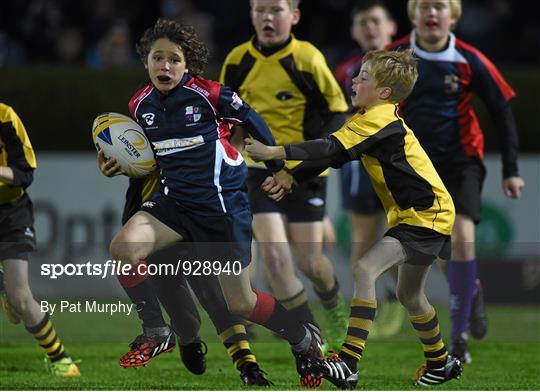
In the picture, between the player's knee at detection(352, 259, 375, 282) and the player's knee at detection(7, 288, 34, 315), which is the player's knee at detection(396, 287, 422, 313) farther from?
the player's knee at detection(7, 288, 34, 315)

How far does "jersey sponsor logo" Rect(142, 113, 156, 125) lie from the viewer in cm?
660

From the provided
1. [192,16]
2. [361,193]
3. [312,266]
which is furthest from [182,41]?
[192,16]

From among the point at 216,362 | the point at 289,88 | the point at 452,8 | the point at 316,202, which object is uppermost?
the point at 452,8

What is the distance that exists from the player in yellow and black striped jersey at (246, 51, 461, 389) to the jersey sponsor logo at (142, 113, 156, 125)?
1.86ft

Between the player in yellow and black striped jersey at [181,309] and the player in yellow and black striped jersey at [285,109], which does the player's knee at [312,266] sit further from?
the player in yellow and black striped jersey at [181,309]

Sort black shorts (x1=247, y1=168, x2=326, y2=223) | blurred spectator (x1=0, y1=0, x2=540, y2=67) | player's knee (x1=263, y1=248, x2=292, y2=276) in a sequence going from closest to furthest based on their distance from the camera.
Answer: player's knee (x1=263, y1=248, x2=292, y2=276), black shorts (x1=247, y1=168, x2=326, y2=223), blurred spectator (x1=0, y1=0, x2=540, y2=67)

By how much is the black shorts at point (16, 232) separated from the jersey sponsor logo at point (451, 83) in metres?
2.65

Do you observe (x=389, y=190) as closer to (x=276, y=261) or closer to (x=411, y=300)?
(x=411, y=300)

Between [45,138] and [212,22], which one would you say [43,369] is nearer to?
[45,138]

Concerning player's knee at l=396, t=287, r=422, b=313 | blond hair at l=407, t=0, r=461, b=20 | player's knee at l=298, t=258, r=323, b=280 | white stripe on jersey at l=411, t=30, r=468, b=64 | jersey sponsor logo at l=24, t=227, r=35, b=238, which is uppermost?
blond hair at l=407, t=0, r=461, b=20

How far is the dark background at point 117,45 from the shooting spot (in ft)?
39.5

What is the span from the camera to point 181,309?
672 cm

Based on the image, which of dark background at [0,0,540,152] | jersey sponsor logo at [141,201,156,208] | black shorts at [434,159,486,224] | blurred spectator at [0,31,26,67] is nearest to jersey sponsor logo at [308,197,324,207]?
black shorts at [434,159,486,224]

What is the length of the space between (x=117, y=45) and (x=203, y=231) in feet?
21.0
